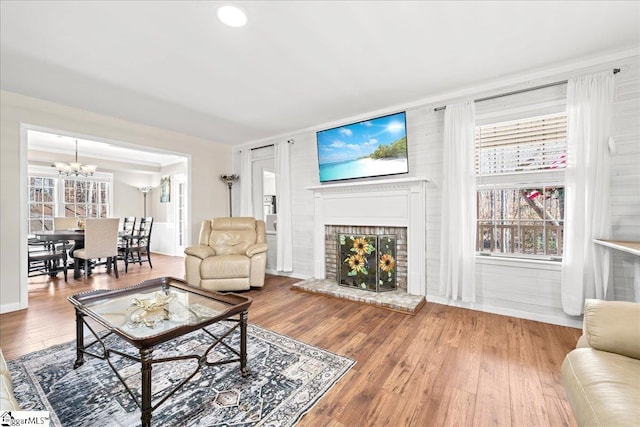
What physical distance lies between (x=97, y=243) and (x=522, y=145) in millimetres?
5950

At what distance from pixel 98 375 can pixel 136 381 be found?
30cm

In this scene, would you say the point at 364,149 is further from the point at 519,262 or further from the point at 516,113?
the point at 519,262

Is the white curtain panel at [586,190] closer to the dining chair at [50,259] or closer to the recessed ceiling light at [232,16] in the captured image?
the recessed ceiling light at [232,16]

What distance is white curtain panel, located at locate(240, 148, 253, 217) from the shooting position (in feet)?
16.4

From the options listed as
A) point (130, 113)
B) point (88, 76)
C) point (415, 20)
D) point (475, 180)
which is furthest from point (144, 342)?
point (130, 113)

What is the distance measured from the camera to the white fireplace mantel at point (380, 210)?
3.16 m

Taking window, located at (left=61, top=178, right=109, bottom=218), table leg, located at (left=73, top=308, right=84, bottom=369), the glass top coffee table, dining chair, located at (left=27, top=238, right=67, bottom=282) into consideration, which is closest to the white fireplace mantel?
the glass top coffee table

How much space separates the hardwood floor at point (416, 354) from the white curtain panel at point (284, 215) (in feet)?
3.44

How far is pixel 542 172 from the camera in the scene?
102 inches

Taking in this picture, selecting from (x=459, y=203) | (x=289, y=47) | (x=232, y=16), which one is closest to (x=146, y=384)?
(x=232, y=16)

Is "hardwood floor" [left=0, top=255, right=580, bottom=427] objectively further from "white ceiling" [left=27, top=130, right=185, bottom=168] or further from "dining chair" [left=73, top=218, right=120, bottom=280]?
"white ceiling" [left=27, top=130, right=185, bottom=168]

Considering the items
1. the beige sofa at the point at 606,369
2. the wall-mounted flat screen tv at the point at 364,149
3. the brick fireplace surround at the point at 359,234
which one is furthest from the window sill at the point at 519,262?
the beige sofa at the point at 606,369

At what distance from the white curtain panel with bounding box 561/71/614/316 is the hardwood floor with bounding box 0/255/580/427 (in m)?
0.47

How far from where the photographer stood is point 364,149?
3561 mm
